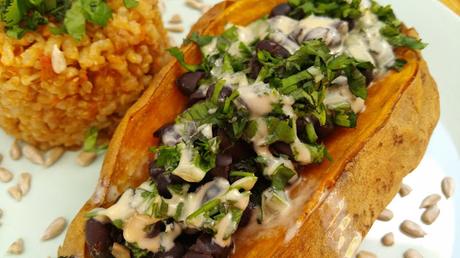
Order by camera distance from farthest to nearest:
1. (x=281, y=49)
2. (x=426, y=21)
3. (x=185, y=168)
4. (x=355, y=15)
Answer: (x=426, y=21) < (x=355, y=15) < (x=281, y=49) < (x=185, y=168)

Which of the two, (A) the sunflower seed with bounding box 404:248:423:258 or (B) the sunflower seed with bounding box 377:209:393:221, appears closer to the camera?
(A) the sunflower seed with bounding box 404:248:423:258

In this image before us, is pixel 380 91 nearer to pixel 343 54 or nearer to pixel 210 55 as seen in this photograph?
pixel 343 54

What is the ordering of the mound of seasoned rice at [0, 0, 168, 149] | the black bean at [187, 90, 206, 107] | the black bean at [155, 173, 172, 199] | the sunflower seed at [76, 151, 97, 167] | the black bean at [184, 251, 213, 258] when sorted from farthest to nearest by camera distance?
the sunflower seed at [76, 151, 97, 167], the mound of seasoned rice at [0, 0, 168, 149], the black bean at [187, 90, 206, 107], the black bean at [155, 173, 172, 199], the black bean at [184, 251, 213, 258]

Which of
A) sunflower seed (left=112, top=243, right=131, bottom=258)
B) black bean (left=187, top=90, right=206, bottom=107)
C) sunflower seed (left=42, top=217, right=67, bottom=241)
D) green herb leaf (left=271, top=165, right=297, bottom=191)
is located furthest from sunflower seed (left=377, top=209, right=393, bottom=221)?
sunflower seed (left=42, top=217, right=67, bottom=241)

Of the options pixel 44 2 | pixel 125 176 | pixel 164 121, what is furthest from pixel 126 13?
pixel 125 176

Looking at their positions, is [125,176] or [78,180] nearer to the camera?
[125,176]

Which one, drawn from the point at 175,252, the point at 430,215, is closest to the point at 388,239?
the point at 430,215

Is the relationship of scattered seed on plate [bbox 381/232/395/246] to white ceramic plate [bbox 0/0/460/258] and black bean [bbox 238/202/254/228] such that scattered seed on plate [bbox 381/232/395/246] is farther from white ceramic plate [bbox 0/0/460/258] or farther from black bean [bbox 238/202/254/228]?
black bean [bbox 238/202/254/228]
